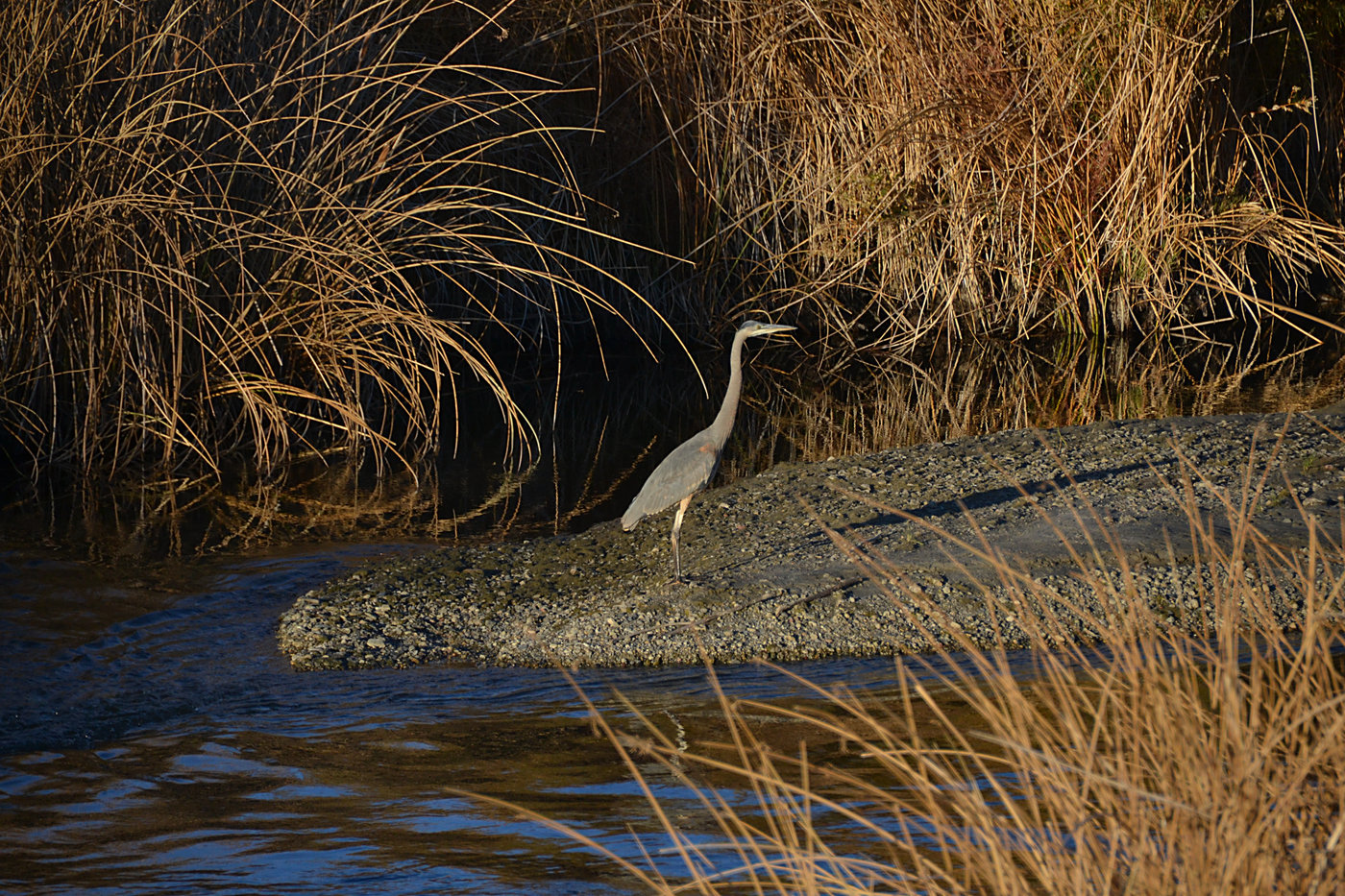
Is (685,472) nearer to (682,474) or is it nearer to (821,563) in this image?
(682,474)

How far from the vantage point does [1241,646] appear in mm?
6082

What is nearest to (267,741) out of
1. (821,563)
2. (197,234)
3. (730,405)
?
(821,563)

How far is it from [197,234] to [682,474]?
429cm

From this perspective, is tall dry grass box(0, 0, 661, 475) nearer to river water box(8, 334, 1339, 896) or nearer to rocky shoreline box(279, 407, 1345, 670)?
river water box(8, 334, 1339, 896)

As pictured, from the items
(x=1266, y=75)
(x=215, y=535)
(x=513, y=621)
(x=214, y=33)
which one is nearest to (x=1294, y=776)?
(x=513, y=621)

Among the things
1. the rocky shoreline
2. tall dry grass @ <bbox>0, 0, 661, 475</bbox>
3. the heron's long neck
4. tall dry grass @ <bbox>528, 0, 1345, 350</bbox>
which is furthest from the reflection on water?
tall dry grass @ <bbox>528, 0, 1345, 350</bbox>

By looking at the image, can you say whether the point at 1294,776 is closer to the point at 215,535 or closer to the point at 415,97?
the point at 215,535

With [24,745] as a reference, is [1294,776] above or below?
above

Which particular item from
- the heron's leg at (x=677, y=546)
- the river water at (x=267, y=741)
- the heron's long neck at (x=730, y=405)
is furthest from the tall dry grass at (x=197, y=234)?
the heron's leg at (x=677, y=546)

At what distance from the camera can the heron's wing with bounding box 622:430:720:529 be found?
24.1 ft

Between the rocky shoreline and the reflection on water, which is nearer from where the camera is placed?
the reflection on water

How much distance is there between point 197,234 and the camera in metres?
9.60

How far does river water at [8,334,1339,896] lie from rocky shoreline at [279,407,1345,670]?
0.28 metres

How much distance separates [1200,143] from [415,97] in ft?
23.9
